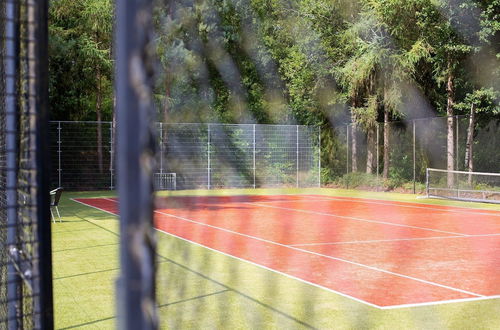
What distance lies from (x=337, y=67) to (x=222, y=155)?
16.5 ft

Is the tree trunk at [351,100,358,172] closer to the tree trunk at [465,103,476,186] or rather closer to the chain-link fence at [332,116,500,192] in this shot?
the chain-link fence at [332,116,500,192]

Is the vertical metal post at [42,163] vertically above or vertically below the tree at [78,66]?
below

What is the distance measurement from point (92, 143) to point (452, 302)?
17317 millimetres

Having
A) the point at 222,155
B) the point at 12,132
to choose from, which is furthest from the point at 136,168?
the point at 222,155

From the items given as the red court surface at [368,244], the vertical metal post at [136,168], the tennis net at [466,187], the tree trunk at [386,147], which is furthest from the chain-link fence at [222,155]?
the vertical metal post at [136,168]

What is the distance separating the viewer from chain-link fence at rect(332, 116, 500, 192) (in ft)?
62.8

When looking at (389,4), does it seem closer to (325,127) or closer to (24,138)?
(325,127)

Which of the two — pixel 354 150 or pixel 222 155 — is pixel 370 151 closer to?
pixel 354 150

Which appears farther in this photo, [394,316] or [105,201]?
[105,201]

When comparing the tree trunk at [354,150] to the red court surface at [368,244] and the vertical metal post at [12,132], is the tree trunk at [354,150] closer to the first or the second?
the red court surface at [368,244]

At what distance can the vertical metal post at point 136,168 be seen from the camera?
57 cm

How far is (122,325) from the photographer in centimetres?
58

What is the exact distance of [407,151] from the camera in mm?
21281

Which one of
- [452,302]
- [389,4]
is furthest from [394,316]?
[389,4]
